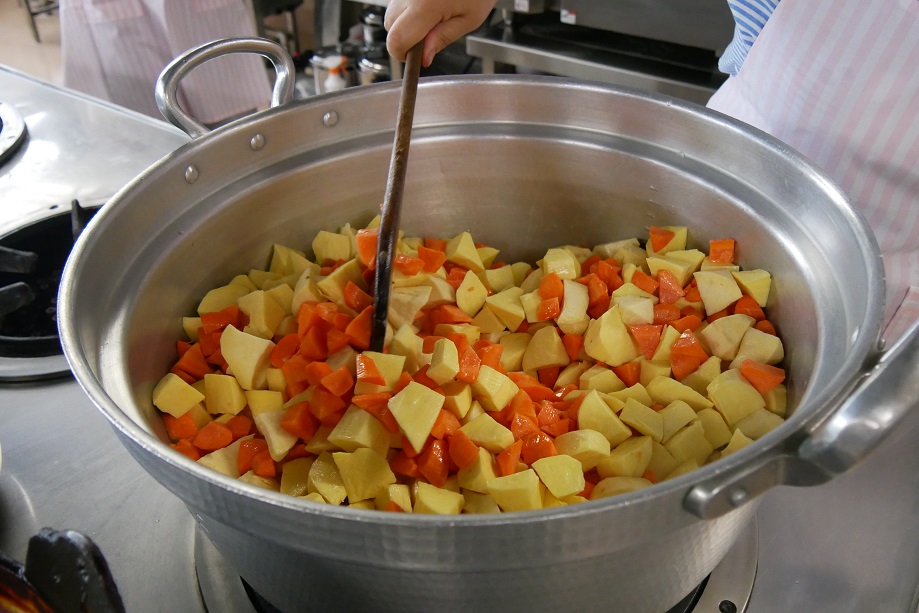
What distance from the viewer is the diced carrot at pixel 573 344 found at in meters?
1.03

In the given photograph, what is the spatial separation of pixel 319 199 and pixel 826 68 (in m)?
0.75

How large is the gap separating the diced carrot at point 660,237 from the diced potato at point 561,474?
0.42 meters

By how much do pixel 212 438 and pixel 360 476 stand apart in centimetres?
21

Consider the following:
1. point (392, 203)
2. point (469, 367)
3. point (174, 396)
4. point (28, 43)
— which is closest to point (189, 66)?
point (392, 203)

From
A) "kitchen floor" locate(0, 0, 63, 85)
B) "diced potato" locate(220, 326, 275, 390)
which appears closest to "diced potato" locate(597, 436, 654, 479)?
"diced potato" locate(220, 326, 275, 390)

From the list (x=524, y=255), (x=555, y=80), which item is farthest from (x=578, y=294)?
(x=555, y=80)

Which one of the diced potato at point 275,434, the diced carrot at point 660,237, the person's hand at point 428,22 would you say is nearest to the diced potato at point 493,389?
the diced potato at point 275,434

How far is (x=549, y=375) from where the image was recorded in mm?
1033

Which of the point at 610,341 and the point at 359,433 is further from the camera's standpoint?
the point at 610,341

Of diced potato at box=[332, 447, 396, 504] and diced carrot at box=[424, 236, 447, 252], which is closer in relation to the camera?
diced potato at box=[332, 447, 396, 504]

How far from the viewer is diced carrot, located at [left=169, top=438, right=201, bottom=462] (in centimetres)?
85

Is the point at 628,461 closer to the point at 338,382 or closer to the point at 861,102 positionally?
the point at 338,382

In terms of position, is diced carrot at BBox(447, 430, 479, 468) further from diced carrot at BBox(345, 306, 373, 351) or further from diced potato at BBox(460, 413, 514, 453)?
diced carrot at BBox(345, 306, 373, 351)

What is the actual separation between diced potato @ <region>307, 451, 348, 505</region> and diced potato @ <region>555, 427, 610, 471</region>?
0.24 meters
